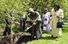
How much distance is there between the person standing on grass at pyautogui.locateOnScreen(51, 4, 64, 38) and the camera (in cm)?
1485

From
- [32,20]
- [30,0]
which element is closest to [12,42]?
[32,20]

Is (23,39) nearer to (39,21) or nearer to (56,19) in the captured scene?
(39,21)

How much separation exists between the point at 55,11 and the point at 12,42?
3.58 metres

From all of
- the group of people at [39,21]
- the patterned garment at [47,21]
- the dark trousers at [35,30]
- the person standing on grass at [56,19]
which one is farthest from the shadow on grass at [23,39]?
the patterned garment at [47,21]

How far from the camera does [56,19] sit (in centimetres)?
1536

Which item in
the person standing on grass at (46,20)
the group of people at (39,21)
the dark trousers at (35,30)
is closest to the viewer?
the group of people at (39,21)

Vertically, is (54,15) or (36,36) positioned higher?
(54,15)

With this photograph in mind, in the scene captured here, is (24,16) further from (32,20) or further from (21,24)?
(32,20)

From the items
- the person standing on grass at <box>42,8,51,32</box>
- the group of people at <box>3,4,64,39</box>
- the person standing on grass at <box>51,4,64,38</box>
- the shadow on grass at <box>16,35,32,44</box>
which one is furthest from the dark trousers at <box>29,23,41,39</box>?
the person standing on grass at <box>42,8,51,32</box>

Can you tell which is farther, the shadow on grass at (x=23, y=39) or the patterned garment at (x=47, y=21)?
the patterned garment at (x=47, y=21)

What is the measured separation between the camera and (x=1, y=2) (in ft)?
49.3

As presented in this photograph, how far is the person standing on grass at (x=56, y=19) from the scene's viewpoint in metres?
14.9

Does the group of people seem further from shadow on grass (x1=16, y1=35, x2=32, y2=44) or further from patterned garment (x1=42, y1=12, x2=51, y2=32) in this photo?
patterned garment (x1=42, y1=12, x2=51, y2=32)

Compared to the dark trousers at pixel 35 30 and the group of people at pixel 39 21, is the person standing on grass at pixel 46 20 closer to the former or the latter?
the group of people at pixel 39 21
